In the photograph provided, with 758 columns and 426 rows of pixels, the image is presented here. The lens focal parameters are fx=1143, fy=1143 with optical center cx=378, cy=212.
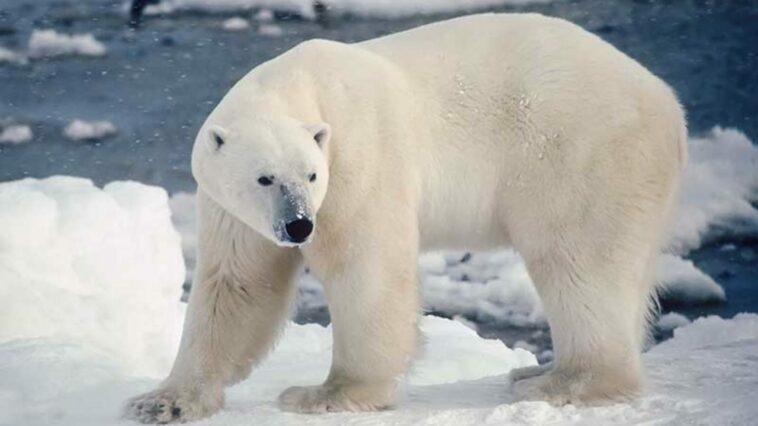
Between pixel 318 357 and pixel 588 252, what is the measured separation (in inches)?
105

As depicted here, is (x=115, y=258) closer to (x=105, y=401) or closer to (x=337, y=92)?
(x=105, y=401)

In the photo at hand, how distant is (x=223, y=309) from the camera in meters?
3.22

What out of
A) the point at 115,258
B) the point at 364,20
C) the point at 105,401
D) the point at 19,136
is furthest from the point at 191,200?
the point at 105,401

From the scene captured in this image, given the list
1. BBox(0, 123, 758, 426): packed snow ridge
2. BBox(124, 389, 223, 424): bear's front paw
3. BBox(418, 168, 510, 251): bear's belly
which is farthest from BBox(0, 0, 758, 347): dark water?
BBox(124, 389, 223, 424): bear's front paw

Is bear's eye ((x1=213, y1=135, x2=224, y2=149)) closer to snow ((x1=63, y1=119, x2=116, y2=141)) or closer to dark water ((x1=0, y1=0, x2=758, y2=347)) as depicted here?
dark water ((x1=0, y1=0, x2=758, y2=347))

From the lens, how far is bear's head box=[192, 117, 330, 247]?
277 cm

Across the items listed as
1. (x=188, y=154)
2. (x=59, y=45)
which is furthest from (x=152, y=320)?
(x=59, y=45)

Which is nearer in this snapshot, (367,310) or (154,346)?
(367,310)

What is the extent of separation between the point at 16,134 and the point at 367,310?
4.27m

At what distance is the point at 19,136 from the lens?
21.9 feet

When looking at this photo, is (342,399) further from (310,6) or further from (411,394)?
(310,6)

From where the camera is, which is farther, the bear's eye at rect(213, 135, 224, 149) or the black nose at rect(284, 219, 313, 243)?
the bear's eye at rect(213, 135, 224, 149)

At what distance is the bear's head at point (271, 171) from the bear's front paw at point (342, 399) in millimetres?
483

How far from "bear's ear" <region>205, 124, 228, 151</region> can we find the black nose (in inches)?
13.9
